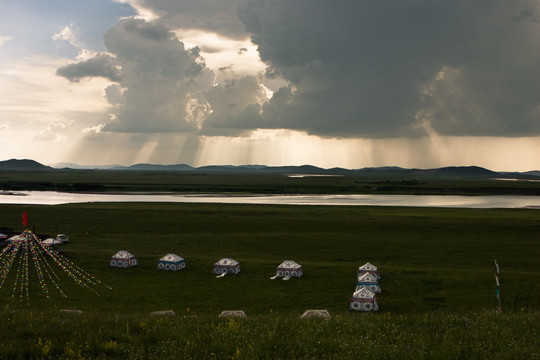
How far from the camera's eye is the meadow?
11.9 m

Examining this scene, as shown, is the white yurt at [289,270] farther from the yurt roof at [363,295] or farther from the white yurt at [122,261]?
the white yurt at [122,261]

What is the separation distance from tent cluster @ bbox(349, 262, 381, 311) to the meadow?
1.12 metres

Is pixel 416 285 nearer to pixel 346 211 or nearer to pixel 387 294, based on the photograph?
pixel 387 294

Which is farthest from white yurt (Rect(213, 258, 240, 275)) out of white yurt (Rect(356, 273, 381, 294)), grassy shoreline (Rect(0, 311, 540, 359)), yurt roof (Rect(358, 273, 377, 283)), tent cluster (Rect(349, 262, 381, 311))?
grassy shoreline (Rect(0, 311, 540, 359))

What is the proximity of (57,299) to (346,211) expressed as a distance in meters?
76.0

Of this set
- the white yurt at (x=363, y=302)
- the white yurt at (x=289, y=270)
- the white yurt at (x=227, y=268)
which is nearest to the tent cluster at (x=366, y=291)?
the white yurt at (x=363, y=302)

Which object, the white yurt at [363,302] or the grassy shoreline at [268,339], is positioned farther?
the white yurt at [363,302]

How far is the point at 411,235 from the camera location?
72.9 metres

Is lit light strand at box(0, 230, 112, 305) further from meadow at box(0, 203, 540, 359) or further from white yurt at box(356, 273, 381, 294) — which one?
white yurt at box(356, 273, 381, 294)

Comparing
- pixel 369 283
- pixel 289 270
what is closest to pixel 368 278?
pixel 369 283

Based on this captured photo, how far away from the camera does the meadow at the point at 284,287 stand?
1191 cm

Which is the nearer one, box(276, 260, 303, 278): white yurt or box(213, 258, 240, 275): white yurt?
box(276, 260, 303, 278): white yurt

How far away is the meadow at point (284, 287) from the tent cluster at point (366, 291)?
1123 mm

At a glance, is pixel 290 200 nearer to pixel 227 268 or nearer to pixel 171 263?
pixel 171 263
